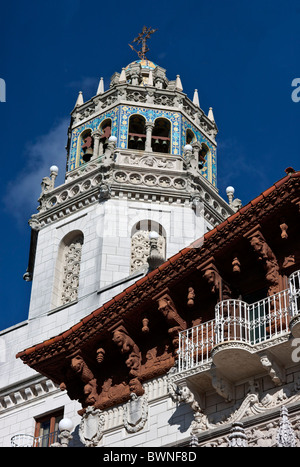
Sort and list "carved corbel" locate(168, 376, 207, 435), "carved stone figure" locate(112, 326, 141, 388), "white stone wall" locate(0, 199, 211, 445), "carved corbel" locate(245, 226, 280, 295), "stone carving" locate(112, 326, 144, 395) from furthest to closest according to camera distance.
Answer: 1. "white stone wall" locate(0, 199, 211, 445)
2. "carved stone figure" locate(112, 326, 141, 388)
3. "stone carving" locate(112, 326, 144, 395)
4. "carved corbel" locate(245, 226, 280, 295)
5. "carved corbel" locate(168, 376, 207, 435)

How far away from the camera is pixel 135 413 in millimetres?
22047

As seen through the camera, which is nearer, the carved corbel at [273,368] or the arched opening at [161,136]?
the carved corbel at [273,368]

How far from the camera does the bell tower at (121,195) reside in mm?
37188

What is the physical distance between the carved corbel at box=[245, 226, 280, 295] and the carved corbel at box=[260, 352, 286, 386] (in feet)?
6.74

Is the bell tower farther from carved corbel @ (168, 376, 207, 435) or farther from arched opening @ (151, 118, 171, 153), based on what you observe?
carved corbel @ (168, 376, 207, 435)

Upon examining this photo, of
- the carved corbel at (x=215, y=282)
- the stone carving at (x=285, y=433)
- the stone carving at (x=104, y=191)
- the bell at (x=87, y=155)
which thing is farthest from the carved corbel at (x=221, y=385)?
the bell at (x=87, y=155)

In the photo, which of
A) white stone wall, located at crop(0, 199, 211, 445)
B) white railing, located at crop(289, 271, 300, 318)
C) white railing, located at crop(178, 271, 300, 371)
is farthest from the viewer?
white stone wall, located at crop(0, 199, 211, 445)

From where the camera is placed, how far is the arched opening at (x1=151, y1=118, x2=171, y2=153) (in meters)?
42.2

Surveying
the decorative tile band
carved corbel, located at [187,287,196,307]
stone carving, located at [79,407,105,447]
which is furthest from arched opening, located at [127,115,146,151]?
stone carving, located at [79,407,105,447]

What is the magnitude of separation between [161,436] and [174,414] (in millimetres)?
540

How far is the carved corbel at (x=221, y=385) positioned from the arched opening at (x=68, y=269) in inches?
647

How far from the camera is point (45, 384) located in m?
33.2

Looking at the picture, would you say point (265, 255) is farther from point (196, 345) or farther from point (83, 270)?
point (83, 270)

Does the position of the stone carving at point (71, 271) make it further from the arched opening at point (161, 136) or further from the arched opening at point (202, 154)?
the arched opening at point (202, 154)
